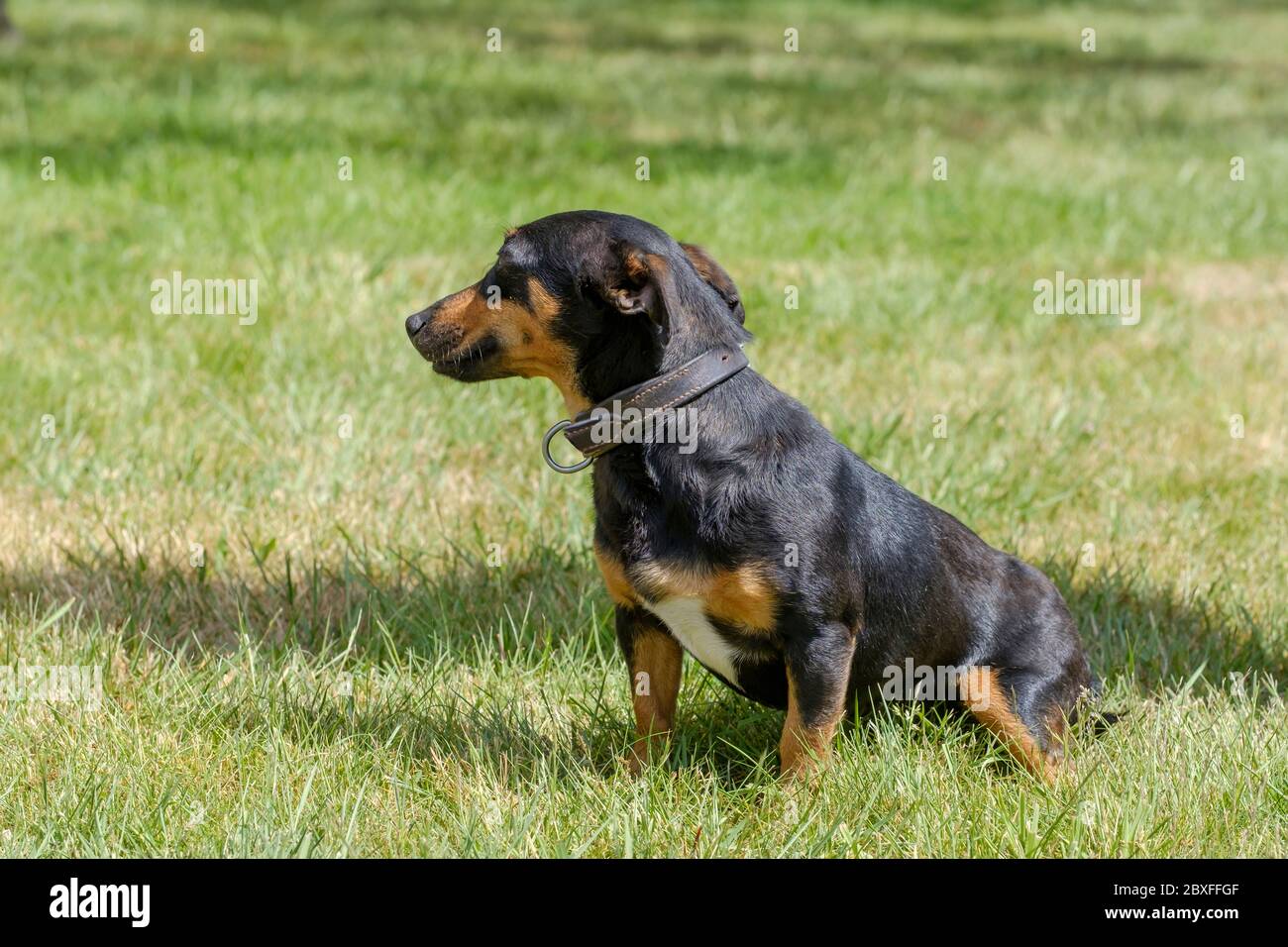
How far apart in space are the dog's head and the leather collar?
0.06 metres

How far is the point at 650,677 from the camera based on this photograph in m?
3.59

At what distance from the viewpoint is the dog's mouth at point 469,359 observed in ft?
11.2

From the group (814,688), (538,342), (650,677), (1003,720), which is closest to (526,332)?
(538,342)

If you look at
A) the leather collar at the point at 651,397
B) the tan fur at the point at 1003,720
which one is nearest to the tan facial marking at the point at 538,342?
the leather collar at the point at 651,397

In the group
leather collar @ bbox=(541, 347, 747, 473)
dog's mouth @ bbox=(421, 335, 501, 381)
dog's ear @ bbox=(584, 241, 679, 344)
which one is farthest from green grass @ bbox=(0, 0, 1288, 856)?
dog's ear @ bbox=(584, 241, 679, 344)

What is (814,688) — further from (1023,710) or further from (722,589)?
(1023,710)

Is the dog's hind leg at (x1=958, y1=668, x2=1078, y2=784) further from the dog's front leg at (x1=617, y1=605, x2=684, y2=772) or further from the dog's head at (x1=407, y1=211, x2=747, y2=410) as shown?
the dog's head at (x1=407, y1=211, x2=747, y2=410)

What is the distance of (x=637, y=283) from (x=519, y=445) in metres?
2.47

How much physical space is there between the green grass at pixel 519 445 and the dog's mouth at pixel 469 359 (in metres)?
0.88

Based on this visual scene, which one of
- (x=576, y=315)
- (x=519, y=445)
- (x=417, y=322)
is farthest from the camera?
(x=519, y=445)

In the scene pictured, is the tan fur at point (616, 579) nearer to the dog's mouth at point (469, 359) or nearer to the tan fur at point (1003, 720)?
the dog's mouth at point (469, 359)

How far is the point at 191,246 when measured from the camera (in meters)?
7.51

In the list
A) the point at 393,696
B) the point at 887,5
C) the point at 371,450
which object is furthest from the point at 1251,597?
the point at 887,5

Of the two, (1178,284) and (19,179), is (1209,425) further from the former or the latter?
(19,179)
